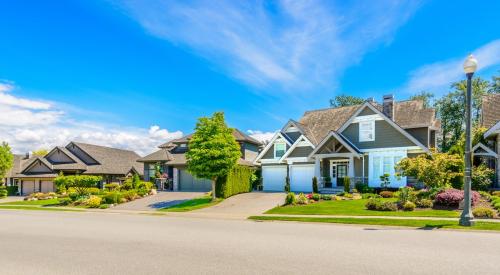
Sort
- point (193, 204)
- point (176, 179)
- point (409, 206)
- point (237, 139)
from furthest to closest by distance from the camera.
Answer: point (237, 139)
point (176, 179)
point (193, 204)
point (409, 206)

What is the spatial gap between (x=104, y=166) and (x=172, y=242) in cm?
4117

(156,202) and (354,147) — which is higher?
(354,147)

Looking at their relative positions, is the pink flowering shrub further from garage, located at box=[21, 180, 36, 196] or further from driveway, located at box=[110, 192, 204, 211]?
garage, located at box=[21, 180, 36, 196]

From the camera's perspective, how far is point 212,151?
88.8 ft

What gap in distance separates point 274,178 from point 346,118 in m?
9.90

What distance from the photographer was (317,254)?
870 cm

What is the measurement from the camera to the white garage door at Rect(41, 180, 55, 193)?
1812 inches

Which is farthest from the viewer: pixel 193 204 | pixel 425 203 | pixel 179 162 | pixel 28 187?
pixel 28 187

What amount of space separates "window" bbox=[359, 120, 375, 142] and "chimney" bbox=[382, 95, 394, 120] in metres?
2.40

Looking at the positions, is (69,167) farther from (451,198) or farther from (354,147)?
(451,198)

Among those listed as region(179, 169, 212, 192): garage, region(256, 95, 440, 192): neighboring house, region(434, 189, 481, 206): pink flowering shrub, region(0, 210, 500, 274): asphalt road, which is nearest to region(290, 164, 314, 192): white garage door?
region(256, 95, 440, 192): neighboring house

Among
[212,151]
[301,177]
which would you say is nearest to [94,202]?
[212,151]

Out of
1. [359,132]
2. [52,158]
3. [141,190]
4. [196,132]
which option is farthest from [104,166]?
[359,132]

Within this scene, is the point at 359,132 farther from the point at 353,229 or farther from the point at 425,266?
the point at 425,266
